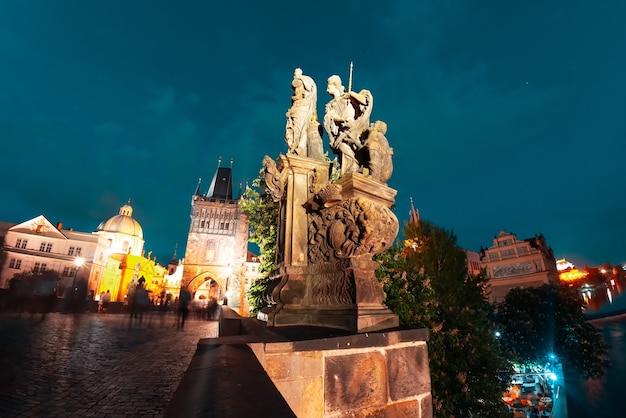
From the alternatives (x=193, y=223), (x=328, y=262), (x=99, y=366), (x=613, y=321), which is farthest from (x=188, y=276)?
(x=613, y=321)

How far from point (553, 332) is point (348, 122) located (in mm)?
22060

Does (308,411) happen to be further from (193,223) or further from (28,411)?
(193,223)

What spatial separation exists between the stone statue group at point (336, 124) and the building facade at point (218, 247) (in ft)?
132

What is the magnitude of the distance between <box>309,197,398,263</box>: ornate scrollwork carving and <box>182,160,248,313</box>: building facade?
41042mm

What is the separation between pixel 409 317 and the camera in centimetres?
477

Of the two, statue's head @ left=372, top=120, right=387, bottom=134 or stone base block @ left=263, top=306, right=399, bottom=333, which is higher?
statue's head @ left=372, top=120, right=387, bottom=134

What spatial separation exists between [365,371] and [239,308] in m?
41.7

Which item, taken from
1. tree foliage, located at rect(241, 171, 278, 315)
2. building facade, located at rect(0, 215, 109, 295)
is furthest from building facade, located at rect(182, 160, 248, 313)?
tree foliage, located at rect(241, 171, 278, 315)

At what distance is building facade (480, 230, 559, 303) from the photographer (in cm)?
4022

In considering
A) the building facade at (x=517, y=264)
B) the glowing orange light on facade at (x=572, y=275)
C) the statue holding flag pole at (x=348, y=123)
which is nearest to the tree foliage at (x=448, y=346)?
the statue holding flag pole at (x=348, y=123)

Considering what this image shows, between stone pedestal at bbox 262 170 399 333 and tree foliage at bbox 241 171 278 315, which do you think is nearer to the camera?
stone pedestal at bbox 262 170 399 333

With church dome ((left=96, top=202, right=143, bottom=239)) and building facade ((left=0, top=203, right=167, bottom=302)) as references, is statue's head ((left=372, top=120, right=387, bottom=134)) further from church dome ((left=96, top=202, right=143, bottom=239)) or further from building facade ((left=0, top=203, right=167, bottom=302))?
church dome ((left=96, top=202, right=143, bottom=239))

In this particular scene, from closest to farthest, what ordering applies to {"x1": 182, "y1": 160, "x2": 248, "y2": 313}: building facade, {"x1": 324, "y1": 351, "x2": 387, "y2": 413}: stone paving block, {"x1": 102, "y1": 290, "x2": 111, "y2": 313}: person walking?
{"x1": 324, "y1": 351, "x2": 387, "y2": 413}: stone paving block < {"x1": 102, "y1": 290, "x2": 111, "y2": 313}: person walking < {"x1": 182, "y1": 160, "x2": 248, "y2": 313}: building facade

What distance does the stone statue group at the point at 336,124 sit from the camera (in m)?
4.36
